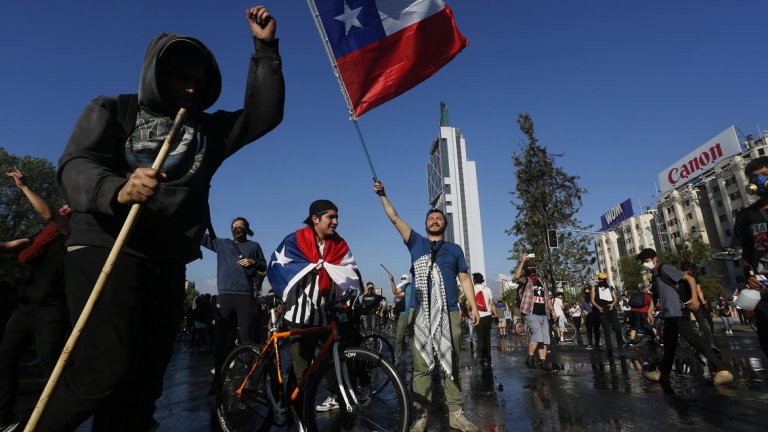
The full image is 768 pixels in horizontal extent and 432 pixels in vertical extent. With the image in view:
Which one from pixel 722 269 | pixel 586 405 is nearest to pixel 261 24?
pixel 586 405

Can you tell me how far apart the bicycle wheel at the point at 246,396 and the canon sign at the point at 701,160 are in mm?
83375

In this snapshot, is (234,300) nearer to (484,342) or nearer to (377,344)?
(377,344)

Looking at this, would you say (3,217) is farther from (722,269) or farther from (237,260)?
(722,269)

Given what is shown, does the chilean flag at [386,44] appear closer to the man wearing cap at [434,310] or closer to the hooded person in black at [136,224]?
the man wearing cap at [434,310]

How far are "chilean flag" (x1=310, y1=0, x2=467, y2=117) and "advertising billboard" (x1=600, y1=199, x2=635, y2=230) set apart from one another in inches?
4286

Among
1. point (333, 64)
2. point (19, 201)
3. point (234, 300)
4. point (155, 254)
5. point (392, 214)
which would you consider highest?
point (19, 201)

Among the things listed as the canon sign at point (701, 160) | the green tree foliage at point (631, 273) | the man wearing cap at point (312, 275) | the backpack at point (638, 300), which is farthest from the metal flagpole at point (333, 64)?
the canon sign at point (701, 160)

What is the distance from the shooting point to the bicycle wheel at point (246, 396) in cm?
344

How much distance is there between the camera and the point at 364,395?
292cm

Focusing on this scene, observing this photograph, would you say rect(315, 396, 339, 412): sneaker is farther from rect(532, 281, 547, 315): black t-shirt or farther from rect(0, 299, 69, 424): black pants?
rect(532, 281, 547, 315): black t-shirt

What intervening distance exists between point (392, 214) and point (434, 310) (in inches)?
43.1

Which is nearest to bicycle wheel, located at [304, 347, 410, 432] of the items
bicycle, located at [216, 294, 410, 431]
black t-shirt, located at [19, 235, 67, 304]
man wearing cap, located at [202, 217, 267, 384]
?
bicycle, located at [216, 294, 410, 431]

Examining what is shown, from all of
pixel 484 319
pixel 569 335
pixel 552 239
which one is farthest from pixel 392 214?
pixel 552 239

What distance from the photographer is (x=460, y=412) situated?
11.8 feet
